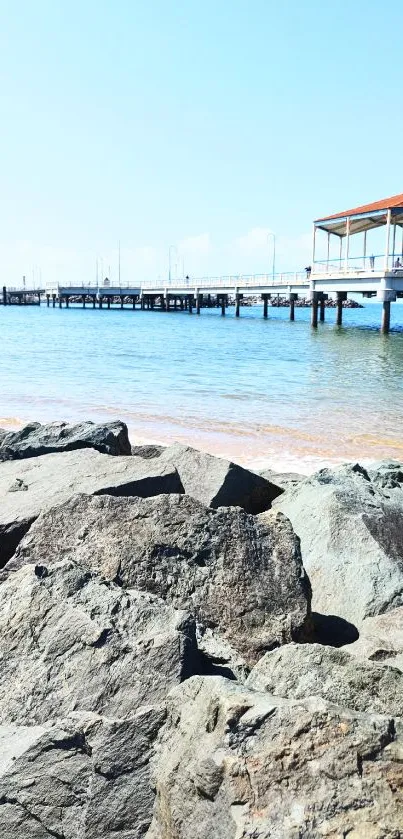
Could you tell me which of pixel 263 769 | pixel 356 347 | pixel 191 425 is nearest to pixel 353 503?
pixel 263 769

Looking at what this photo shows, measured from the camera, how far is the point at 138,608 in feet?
8.44

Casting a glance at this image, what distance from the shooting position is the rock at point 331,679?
7.18 ft

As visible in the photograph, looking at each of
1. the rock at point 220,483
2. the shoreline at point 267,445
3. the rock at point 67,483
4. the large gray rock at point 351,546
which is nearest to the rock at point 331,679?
the large gray rock at point 351,546

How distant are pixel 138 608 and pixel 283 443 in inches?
321

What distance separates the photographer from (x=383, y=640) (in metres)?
2.79

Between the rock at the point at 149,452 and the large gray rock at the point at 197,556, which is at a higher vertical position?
the large gray rock at the point at 197,556

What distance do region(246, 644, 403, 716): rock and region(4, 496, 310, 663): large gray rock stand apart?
1.62ft

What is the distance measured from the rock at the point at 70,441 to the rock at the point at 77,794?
12.4 feet

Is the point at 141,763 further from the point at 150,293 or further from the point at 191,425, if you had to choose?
the point at 150,293

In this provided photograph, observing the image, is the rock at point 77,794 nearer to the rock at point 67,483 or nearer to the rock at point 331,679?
the rock at point 331,679

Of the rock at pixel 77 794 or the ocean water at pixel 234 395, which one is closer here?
the rock at pixel 77 794

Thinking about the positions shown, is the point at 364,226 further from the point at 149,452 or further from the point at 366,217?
the point at 149,452

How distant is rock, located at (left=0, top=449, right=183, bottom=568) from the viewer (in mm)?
3826

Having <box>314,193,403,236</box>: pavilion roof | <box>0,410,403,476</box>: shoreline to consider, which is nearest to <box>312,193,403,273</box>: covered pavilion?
<box>314,193,403,236</box>: pavilion roof
